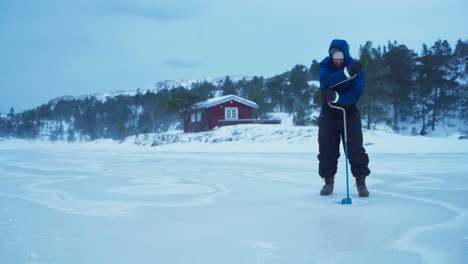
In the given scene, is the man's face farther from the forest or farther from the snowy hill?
the forest

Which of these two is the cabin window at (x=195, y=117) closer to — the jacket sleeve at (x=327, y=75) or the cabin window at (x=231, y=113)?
the cabin window at (x=231, y=113)

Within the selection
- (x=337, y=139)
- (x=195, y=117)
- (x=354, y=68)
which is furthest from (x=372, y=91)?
(x=354, y=68)

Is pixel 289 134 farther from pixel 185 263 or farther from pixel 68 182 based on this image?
pixel 185 263

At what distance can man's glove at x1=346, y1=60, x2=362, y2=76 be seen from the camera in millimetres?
3297

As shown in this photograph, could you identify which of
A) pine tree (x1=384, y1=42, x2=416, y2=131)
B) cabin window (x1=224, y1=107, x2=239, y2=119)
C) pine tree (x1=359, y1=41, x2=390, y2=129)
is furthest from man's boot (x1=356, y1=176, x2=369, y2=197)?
pine tree (x1=384, y1=42, x2=416, y2=131)

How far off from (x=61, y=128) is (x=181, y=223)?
72.6m

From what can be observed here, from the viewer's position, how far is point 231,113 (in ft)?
103

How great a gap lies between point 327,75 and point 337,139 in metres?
0.63

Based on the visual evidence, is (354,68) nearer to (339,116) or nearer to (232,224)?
(339,116)

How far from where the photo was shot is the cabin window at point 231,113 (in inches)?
1222

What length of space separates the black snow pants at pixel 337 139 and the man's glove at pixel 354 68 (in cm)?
36

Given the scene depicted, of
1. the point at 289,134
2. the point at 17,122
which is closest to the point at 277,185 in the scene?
the point at 289,134

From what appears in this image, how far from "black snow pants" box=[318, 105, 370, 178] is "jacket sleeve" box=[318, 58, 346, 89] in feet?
0.89

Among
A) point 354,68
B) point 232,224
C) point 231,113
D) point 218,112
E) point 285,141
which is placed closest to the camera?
point 232,224
